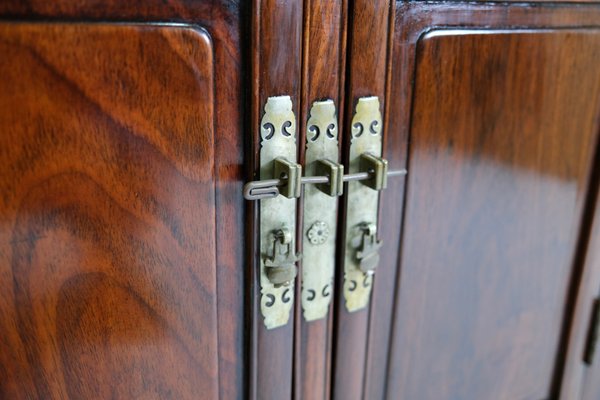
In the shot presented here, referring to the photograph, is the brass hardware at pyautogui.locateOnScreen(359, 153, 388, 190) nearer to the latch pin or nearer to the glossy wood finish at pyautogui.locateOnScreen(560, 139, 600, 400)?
the latch pin

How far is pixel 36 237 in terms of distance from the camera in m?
0.40

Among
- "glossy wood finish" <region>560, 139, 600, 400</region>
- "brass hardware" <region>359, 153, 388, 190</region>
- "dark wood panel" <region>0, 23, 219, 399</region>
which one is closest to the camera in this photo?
"dark wood panel" <region>0, 23, 219, 399</region>

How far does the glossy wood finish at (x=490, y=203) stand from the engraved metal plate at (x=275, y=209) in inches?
5.0

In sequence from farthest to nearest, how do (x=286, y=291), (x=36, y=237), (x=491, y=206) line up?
1. (x=491, y=206)
2. (x=286, y=291)
3. (x=36, y=237)

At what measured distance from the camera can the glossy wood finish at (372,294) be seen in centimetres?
48

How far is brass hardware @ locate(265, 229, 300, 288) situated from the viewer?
1.58ft

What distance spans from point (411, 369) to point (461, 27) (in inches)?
13.6

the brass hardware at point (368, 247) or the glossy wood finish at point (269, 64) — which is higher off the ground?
the glossy wood finish at point (269, 64)

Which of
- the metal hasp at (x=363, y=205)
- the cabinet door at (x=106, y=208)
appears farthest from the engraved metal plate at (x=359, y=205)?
the cabinet door at (x=106, y=208)

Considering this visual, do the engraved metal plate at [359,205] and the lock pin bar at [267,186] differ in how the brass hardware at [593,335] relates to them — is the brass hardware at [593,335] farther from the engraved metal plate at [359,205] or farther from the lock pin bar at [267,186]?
the lock pin bar at [267,186]

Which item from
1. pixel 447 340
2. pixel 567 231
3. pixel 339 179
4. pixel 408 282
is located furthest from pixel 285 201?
pixel 567 231

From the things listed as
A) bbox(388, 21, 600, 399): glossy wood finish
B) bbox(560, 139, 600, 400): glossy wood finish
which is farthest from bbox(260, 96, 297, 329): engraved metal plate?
bbox(560, 139, 600, 400): glossy wood finish

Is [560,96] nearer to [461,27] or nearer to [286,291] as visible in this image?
[461,27]

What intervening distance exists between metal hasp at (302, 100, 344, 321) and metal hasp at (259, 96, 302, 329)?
0.05 feet
